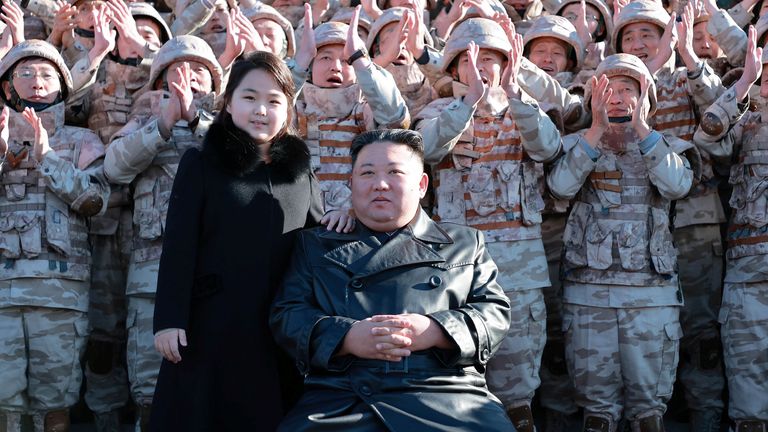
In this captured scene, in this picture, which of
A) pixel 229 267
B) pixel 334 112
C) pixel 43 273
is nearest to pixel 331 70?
pixel 334 112

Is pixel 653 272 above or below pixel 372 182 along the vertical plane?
below

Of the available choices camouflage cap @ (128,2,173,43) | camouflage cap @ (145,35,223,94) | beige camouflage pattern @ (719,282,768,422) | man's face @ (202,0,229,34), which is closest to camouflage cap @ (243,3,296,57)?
man's face @ (202,0,229,34)

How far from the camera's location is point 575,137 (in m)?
6.88

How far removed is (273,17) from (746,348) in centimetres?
407

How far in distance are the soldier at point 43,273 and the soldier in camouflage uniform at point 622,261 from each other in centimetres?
279

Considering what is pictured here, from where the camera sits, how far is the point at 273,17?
28.0 ft

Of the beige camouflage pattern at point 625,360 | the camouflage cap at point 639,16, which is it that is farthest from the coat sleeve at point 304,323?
the camouflage cap at point 639,16

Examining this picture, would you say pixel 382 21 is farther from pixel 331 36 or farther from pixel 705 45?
pixel 705 45

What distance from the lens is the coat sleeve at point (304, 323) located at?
4.48m

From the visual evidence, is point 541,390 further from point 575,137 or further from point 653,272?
point 575,137

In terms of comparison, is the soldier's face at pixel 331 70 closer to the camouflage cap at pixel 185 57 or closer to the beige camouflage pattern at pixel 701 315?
the camouflage cap at pixel 185 57

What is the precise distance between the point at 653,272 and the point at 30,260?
3619mm

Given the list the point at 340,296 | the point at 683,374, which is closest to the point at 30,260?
the point at 340,296

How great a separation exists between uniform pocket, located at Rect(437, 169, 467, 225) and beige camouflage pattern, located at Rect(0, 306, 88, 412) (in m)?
2.25
